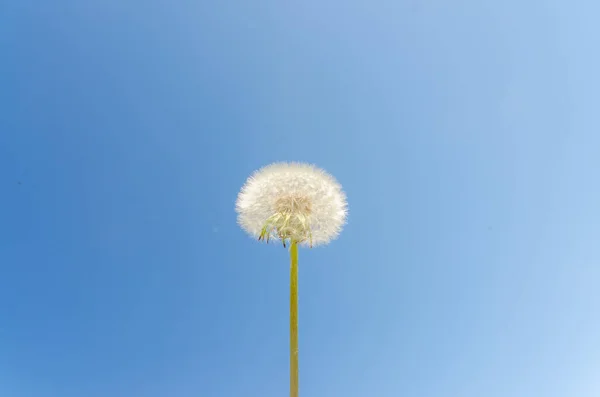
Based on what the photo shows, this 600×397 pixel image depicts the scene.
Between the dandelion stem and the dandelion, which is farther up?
the dandelion

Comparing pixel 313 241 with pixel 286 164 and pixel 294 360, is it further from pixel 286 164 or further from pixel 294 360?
pixel 294 360

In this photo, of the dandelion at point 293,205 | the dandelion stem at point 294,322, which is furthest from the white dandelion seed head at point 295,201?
the dandelion stem at point 294,322

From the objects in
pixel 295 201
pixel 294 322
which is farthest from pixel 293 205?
pixel 294 322

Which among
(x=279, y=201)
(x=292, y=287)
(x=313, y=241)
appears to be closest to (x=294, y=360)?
(x=292, y=287)

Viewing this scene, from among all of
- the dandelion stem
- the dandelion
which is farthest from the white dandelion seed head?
the dandelion stem

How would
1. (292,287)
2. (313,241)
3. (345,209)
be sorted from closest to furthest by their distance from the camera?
(292,287)
(313,241)
(345,209)

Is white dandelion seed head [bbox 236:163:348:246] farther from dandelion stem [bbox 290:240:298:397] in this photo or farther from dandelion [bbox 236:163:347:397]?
dandelion stem [bbox 290:240:298:397]

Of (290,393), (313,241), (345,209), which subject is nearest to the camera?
Result: (290,393)

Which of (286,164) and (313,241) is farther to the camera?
(286,164)
